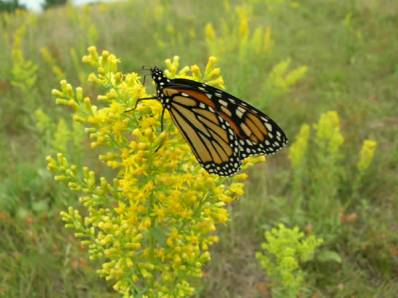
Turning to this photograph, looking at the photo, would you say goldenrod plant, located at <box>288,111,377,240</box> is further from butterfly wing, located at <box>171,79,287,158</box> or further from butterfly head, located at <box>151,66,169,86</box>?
butterfly head, located at <box>151,66,169,86</box>

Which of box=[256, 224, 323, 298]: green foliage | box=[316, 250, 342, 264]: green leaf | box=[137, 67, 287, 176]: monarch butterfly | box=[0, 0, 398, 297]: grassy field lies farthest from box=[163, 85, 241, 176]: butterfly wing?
box=[316, 250, 342, 264]: green leaf

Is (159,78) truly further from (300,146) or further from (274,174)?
(274,174)

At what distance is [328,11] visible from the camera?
1015cm

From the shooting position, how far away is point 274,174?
433 cm

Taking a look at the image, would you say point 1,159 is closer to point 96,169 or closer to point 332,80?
point 96,169

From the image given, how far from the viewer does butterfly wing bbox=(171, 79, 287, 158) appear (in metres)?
2.12

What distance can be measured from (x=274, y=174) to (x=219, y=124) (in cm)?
226

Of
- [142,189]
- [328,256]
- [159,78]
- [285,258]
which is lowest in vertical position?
[285,258]

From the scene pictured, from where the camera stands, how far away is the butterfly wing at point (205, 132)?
198cm

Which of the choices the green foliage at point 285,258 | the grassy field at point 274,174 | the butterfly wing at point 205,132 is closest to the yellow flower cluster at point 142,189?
the butterfly wing at point 205,132

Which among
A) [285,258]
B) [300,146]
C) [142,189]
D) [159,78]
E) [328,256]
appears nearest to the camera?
[142,189]

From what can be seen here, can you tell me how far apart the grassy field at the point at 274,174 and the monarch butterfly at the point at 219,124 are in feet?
1.43

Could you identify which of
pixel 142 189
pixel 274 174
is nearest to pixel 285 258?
pixel 142 189

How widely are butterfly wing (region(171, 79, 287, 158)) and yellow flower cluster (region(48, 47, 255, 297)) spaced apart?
111mm
